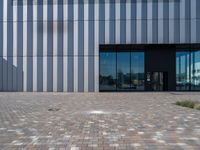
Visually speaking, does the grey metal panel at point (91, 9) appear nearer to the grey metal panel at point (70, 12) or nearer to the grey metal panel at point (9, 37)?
the grey metal panel at point (70, 12)

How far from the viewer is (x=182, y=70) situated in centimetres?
3127

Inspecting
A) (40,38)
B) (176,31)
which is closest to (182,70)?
(176,31)

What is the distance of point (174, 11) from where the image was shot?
28.2 metres

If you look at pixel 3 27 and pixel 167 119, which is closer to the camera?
pixel 167 119

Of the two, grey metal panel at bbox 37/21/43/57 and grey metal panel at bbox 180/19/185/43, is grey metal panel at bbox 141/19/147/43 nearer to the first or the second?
grey metal panel at bbox 180/19/185/43

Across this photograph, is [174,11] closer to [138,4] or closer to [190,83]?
[138,4]

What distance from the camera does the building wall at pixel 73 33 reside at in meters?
28.3

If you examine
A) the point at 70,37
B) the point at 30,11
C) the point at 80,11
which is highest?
the point at 30,11

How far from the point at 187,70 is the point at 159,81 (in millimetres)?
3647

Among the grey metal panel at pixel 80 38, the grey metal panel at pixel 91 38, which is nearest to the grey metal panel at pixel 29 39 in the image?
the grey metal panel at pixel 80 38

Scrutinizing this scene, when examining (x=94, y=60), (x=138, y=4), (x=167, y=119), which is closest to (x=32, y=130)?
(x=167, y=119)

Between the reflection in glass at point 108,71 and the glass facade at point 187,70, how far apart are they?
25.4ft

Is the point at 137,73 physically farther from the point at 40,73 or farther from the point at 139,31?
the point at 40,73

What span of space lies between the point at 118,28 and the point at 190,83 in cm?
1118
